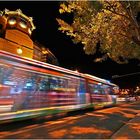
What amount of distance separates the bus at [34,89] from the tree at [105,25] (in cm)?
235

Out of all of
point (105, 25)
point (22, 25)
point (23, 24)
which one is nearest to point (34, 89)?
point (105, 25)

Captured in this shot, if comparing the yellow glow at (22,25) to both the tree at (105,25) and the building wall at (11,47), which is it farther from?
the tree at (105,25)

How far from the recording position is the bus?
40.1 ft

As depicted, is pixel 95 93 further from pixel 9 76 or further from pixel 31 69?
pixel 9 76

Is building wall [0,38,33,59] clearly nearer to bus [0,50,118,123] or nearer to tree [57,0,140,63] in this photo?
bus [0,50,118,123]

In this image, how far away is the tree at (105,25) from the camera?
12.2 m

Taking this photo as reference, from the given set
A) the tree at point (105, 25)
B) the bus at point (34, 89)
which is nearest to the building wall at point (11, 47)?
the bus at point (34, 89)

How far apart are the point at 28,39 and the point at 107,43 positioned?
39.4ft

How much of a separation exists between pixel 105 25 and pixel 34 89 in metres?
4.17

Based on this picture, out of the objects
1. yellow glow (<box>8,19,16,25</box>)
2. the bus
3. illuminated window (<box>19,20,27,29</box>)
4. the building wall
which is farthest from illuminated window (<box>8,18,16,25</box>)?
the bus

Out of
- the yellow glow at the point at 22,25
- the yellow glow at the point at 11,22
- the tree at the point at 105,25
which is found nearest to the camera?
the tree at the point at 105,25

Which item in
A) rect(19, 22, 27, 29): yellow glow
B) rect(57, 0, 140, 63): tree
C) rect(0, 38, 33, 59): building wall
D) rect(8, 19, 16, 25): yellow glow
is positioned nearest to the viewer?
rect(57, 0, 140, 63): tree

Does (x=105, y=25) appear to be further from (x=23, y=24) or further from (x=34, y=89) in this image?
(x=23, y=24)

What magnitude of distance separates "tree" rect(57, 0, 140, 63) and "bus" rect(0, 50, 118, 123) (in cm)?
235
